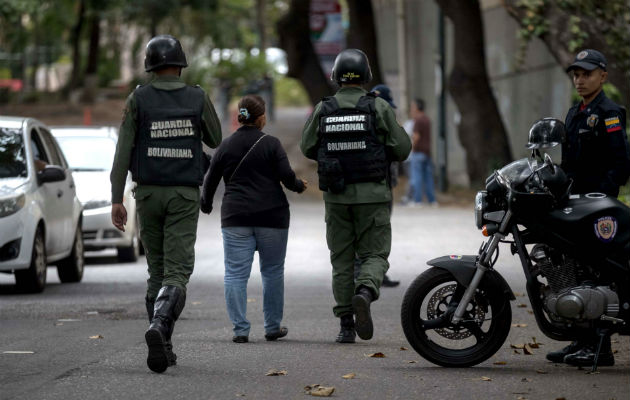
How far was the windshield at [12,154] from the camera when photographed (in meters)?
12.9

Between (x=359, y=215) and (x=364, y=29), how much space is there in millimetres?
22378

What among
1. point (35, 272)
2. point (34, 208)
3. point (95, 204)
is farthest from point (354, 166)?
point (95, 204)

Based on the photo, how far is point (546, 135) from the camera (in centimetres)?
774

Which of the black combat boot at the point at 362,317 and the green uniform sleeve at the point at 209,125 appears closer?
the green uniform sleeve at the point at 209,125

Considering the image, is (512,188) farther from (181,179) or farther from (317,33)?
(317,33)

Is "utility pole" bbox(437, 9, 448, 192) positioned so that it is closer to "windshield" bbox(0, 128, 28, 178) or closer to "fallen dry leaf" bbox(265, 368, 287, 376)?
"windshield" bbox(0, 128, 28, 178)

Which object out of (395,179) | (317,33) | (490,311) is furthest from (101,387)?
(317,33)

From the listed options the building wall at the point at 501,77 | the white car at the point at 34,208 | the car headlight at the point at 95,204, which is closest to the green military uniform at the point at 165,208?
the white car at the point at 34,208

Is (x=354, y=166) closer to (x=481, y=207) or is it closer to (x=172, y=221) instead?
(x=481, y=207)

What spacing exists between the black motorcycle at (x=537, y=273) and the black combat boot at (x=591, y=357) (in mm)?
278

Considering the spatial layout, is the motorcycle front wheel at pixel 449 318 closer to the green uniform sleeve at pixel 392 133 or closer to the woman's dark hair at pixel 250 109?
the green uniform sleeve at pixel 392 133

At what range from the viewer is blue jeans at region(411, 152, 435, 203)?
24.8m

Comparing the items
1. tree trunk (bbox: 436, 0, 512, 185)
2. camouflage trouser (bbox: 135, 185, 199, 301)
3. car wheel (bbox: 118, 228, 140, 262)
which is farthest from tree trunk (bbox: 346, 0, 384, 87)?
camouflage trouser (bbox: 135, 185, 199, 301)

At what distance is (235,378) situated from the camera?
7.53 meters
